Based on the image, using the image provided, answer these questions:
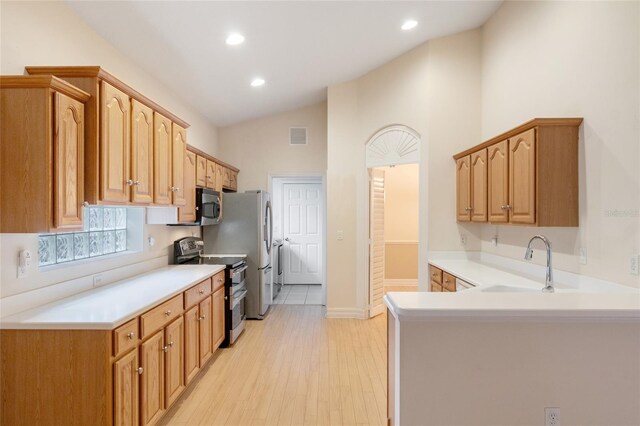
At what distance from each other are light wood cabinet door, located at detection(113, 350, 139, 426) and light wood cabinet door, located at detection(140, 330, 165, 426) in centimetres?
6

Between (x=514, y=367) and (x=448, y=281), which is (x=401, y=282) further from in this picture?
(x=514, y=367)

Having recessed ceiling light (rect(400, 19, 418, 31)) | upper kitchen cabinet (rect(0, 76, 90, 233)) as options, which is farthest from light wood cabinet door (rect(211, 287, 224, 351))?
recessed ceiling light (rect(400, 19, 418, 31))

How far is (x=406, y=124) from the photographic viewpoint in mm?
4391

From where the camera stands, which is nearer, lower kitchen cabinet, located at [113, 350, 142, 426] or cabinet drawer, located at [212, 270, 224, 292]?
lower kitchen cabinet, located at [113, 350, 142, 426]

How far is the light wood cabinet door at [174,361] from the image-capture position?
2.37m

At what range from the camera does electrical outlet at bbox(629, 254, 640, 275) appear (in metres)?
2.02

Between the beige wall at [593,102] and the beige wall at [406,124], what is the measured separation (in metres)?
0.75

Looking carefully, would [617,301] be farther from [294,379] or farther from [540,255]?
[294,379]

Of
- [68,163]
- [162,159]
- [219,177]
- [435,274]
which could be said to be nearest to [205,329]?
[162,159]

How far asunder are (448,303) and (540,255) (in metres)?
2.04

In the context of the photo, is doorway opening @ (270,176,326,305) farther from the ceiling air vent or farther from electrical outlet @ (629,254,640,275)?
electrical outlet @ (629,254,640,275)

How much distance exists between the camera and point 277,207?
671 cm

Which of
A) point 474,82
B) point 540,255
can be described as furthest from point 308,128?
point 540,255

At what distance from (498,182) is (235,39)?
2.69 metres
